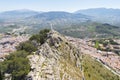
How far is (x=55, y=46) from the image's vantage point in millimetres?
48500

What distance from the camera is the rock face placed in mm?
39109

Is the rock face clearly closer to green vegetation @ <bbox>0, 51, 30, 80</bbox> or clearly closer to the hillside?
the hillside

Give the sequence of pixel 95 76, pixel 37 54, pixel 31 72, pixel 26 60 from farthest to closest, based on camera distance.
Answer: pixel 95 76
pixel 37 54
pixel 26 60
pixel 31 72

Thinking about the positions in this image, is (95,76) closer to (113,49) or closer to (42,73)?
(42,73)

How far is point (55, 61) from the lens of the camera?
1720 inches

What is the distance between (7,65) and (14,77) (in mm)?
4444

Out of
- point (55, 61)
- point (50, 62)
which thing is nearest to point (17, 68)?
point (50, 62)

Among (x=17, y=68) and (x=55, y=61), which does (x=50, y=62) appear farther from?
(x=17, y=68)

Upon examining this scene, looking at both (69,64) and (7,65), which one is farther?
(69,64)

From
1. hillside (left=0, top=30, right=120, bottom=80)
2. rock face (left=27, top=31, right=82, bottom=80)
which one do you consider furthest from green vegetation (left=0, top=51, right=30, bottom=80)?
rock face (left=27, top=31, right=82, bottom=80)

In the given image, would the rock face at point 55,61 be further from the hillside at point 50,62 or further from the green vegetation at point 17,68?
the green vegetation at point 17,68

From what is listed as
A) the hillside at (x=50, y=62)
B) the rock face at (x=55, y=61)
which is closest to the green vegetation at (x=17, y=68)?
the hillside at (x=50, y=62)

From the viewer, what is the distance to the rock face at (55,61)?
128 ft

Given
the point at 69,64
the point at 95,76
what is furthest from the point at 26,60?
the point at 95,76
